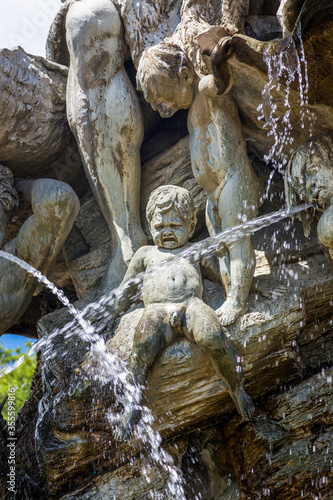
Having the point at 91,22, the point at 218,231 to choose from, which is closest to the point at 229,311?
the point at 218,231

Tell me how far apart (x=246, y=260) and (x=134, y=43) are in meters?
2.00

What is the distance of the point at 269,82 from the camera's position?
4.24 m

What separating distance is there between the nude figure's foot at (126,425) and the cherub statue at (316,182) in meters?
1.47

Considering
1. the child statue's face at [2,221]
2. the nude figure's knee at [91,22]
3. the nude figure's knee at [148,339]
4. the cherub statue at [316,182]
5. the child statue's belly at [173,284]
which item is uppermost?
the nude figure's knee at [91,22]

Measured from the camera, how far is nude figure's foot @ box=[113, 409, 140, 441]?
4039 millimetres

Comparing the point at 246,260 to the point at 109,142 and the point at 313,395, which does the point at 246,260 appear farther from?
the point at 109,142

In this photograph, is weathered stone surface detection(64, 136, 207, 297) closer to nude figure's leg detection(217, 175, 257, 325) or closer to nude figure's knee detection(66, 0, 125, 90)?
nude figure's leg detection(217, 175, 257, 325)

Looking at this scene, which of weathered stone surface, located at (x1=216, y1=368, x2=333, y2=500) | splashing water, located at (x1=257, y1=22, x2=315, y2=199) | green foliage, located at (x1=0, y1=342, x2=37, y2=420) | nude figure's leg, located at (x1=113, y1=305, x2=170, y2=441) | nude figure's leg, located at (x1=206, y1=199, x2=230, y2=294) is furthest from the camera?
green foliage, located at (x1=0, y1=342, x2=37, y2=420)

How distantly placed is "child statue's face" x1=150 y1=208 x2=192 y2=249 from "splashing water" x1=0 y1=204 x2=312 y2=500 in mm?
98

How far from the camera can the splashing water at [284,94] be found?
3858mm

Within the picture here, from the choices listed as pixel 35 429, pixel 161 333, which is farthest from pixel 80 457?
pixel 161 333

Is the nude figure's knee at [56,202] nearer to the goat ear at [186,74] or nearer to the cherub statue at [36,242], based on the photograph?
the cherub statue at [36,242]

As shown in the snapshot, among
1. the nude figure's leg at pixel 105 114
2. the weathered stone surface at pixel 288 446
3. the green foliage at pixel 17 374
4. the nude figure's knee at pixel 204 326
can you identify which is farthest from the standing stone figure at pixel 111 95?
the green foliage at pixel 17 374

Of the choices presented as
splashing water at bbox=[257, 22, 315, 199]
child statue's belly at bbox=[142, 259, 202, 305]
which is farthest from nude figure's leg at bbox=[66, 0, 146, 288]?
splashing water at bbox=[257, 22, 315, 199]
